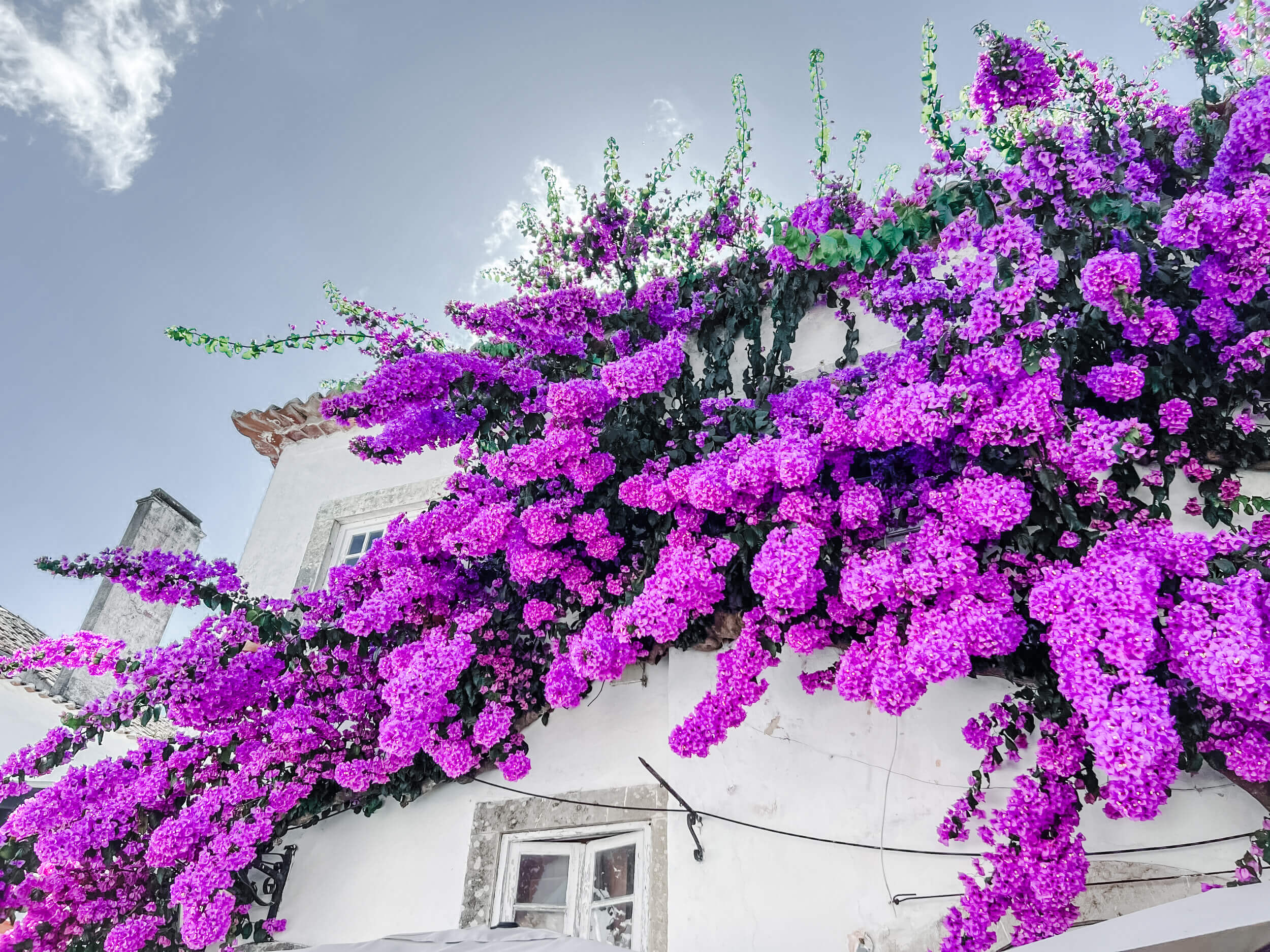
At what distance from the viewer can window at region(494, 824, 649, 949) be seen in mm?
4270

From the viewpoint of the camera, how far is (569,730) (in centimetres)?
487

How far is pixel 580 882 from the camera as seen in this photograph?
446cm

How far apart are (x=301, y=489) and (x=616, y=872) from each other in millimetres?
4687

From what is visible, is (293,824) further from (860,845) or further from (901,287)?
(901,287)

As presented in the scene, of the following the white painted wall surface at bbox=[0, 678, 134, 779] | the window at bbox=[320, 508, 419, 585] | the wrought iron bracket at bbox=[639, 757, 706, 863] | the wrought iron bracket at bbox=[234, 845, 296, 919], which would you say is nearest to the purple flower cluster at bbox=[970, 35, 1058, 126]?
the wrought iron bracket at bbox=[639, 757, 706, 863]

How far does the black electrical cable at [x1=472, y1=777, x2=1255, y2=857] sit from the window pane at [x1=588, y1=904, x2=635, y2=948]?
512 mm

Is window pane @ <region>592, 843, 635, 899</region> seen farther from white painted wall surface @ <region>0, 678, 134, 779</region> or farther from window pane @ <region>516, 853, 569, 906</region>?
white painted wall surface @ <region>0, 678, 134, 779</region>

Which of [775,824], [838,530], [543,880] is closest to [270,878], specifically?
[543,880]

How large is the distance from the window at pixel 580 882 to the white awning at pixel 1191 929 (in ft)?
7.90

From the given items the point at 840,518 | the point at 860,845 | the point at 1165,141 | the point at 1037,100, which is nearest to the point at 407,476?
the point at 840,518

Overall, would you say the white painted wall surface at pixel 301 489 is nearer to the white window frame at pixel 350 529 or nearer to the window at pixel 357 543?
the white window frame at pixel 350 529

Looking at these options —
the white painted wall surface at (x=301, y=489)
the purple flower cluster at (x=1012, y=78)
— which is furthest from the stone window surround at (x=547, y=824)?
the purple flower cluster at (x=1012, y=78)

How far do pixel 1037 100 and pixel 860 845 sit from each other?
4.26 meters

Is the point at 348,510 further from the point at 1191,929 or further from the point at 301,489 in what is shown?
the point at 1191,929
